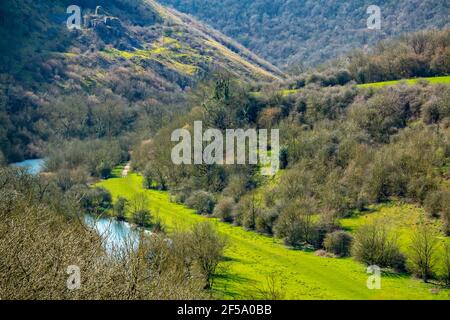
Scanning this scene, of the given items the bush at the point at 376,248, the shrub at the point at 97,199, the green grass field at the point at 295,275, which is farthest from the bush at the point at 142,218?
the bush at the point at 376,248

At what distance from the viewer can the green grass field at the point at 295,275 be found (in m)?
37.3

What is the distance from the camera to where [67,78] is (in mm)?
154125

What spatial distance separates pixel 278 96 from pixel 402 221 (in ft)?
118

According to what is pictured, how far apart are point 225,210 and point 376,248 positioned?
77.1 ft

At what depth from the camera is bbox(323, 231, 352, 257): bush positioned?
4712cm

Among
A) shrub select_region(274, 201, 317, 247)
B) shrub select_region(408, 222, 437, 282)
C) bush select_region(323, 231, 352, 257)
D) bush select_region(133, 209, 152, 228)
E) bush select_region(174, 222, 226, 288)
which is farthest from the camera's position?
bush select_region(133, 209, 152, 228)

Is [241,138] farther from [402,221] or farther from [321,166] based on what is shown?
[402,221]

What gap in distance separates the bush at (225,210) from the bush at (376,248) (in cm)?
2019

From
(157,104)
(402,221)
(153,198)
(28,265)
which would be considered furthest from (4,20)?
(28,265)

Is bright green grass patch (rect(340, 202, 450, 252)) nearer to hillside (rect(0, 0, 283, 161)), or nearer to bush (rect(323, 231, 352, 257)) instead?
bush (rect(323, 231, 352, 257))

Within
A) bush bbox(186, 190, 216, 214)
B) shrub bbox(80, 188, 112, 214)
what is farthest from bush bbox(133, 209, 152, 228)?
bush bbox(186, 190, 216, 214)

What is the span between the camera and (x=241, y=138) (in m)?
76.2

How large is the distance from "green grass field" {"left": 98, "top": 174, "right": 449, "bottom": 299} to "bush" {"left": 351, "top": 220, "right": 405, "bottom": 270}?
3.81 feet

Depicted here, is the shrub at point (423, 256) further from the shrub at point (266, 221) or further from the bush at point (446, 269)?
the shrub at point (266, 221)
